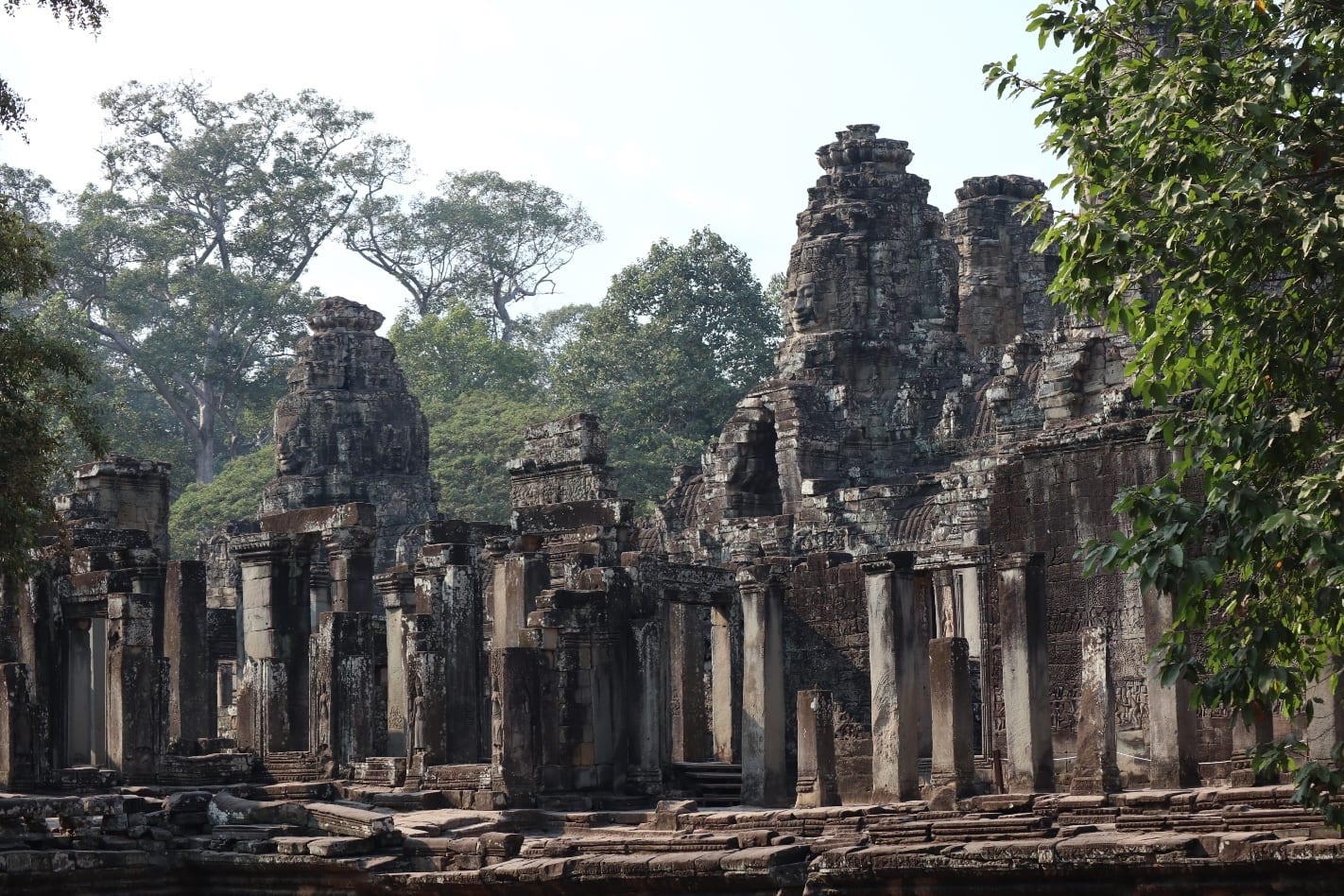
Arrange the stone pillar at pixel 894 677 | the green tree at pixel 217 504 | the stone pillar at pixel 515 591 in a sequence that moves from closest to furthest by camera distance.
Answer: the stone pillar at pixel 894 677 < the stone pillar at pixel 515 591 < the green tree at pixel 217 504

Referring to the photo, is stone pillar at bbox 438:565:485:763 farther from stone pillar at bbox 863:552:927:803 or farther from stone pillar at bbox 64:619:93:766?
stone pillar at bbox 863:552:927:803

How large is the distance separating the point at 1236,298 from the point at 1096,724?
5.05 meters

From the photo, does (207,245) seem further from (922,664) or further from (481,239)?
(922,664)

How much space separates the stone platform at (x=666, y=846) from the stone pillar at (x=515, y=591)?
3.00m

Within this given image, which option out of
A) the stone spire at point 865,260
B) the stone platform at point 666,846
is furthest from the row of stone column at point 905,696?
the stone spire at point 865,260

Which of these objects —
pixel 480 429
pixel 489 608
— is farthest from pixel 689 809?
pixel 480 429

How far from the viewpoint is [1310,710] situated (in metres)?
13.7

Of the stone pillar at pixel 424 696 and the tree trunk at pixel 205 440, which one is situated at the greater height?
the tree trunk at pixel 205 440

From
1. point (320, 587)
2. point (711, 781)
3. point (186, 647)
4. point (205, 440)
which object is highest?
point (205, 440)

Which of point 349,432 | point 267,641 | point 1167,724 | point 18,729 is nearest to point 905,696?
point 1167,724

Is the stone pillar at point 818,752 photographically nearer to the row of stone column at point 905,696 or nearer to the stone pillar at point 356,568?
the row of stone column at point 905,696

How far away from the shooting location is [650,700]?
2308 centimetres

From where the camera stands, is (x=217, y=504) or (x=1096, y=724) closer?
(x=1096, y=724)

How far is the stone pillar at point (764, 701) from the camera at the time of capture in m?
21.7
